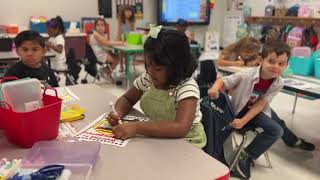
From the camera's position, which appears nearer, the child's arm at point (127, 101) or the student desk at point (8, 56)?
the child's arm at point (127, 101)

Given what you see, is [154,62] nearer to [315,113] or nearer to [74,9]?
[315,113]

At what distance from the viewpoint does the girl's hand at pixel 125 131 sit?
3.84ft

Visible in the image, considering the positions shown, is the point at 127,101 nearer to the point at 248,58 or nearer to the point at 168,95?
the point at 168,95

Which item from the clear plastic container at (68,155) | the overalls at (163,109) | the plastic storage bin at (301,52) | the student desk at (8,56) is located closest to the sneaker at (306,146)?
the plastic storage bin at (301,52)

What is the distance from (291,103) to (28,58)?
3407 millimetres

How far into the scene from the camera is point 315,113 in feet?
12.8

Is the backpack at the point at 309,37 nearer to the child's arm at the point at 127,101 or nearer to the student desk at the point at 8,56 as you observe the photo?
the student desk at the point at 8,56

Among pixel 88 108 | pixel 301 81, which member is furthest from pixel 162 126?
pixel 301 81

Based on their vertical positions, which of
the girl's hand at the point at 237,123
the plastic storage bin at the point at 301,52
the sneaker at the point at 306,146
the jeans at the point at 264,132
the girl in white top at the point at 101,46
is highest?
A: the plastic storage bin at the point at 301,52

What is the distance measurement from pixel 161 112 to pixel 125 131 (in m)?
0.26

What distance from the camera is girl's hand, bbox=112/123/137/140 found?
3.84 ft

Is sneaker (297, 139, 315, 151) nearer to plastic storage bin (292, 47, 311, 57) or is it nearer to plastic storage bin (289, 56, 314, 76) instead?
plastic storage bin (289, 56, 314, 76)

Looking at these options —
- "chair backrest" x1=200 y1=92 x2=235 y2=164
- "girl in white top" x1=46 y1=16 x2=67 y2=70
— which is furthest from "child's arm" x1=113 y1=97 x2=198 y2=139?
"girl in white top" x1=46 y1=16 x2=67 y2=70

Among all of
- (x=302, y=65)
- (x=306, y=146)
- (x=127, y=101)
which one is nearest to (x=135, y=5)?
(x=302, y=65)
